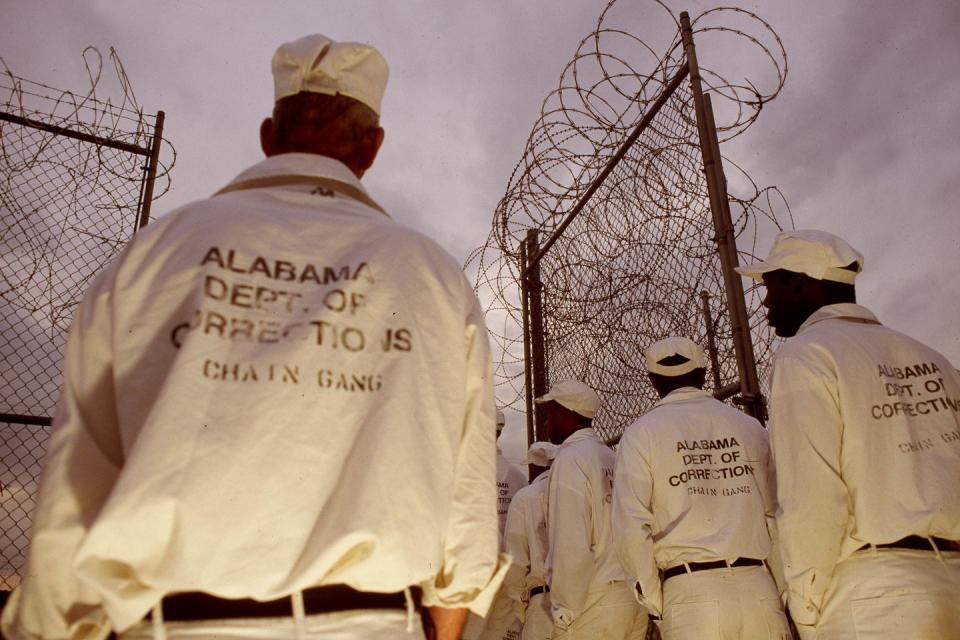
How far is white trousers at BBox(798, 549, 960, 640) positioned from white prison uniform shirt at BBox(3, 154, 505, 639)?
1641mm

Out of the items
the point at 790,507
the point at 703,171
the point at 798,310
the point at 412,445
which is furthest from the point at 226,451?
the point at 703,171

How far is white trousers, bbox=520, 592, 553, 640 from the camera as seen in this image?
538cm

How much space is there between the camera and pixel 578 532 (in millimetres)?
4680

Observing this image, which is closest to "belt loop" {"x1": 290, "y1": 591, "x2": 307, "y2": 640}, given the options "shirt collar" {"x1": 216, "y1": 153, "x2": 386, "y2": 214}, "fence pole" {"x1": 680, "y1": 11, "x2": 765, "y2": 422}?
"shirt collar" {"x1": 216, "y1": 153, "x2": 386, "y2": 214}

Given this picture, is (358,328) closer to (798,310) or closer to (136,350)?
(136,350)

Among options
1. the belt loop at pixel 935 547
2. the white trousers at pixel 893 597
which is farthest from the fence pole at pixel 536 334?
the belt loop at pixel 935 547

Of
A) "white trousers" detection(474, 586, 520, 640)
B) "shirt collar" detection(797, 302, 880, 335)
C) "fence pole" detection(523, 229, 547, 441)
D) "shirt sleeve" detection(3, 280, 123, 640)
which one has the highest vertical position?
"fence pole" detection(523, 229, 547, 441)

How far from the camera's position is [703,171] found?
13.8 ft

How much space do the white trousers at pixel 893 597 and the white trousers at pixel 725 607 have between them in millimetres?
902

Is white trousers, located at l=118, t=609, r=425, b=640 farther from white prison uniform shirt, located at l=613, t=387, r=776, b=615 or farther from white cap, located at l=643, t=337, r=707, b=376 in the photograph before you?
white cap, located at l=643, t=337, r=707, b=376

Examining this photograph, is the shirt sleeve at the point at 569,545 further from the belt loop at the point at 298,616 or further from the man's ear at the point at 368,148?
the belt loop at the point at 298,616

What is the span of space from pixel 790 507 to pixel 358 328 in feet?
6.15

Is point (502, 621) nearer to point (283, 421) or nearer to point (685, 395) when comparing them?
point (685, 395)

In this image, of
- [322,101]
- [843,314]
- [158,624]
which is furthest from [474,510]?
[843,314]
